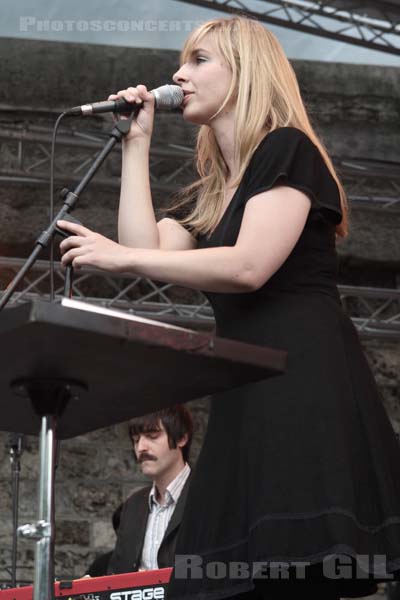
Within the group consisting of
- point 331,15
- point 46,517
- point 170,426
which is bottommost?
point 46,517

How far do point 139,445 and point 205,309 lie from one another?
2.99 meters

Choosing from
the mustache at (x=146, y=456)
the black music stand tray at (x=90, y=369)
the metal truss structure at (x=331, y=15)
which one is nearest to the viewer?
the black music stand tray at (x=90, y=369)

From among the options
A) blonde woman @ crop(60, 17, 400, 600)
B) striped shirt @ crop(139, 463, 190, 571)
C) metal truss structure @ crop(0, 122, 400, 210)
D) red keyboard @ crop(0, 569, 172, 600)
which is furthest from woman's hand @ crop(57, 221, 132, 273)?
metal truss structure @ crop(0, 122, 400, 210)

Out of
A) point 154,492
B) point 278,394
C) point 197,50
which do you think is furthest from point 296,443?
point 154,492

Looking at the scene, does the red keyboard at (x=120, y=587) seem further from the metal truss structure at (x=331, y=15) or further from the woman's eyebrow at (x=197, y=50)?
the metal truss structure at (x=331, y=15)

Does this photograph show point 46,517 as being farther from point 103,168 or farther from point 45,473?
point 103,168

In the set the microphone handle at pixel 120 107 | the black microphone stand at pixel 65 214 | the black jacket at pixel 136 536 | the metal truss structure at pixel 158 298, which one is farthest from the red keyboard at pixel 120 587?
the metal truss structure at pixel 158 298

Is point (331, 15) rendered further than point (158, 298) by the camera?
No

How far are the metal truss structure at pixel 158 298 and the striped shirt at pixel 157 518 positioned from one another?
96.3 inches

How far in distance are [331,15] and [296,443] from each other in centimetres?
547

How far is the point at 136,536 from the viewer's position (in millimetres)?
4027

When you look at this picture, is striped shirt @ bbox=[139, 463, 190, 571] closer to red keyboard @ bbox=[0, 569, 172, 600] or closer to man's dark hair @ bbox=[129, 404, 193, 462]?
man's dark hair @ bbox=[129, 404, 193, 462]

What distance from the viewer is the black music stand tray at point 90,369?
139 cm

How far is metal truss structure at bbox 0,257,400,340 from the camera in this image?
6.82 metres
